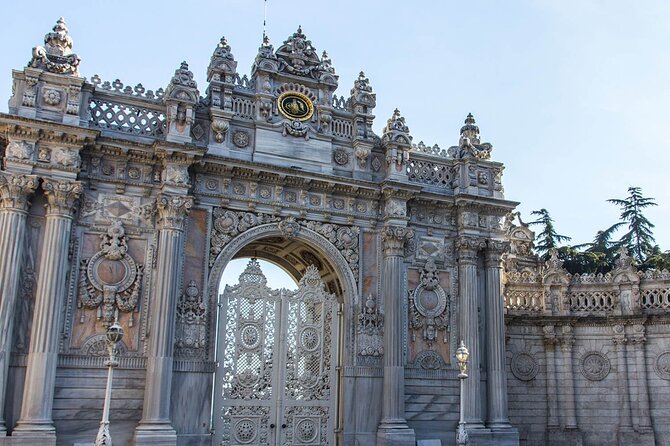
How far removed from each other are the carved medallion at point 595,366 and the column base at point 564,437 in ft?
5.41

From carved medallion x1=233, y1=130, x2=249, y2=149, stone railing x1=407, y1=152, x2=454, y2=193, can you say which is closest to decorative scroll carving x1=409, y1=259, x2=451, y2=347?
stone railing x1=407, y1=152, x2=454, y2=193

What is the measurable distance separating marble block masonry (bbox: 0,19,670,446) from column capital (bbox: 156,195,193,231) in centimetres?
3

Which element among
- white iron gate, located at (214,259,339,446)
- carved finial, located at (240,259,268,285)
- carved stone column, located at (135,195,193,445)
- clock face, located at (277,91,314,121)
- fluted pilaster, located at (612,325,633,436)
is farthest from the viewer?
fluted pilaster, located at (612,325,633,436)

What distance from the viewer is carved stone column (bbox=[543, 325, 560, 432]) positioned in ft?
70.2

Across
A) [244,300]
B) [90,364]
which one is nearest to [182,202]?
[244,300]

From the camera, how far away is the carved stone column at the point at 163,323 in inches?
594

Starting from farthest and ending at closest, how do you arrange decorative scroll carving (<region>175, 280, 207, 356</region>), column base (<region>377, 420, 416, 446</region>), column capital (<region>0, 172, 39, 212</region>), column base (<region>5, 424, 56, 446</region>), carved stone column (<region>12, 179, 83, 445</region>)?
column base (<region>377, 420, 416, 446</region>)
decorative scroll carving (<region>175, 280, 207, 356</region>)
column capital (<region>0, 172, 39, 212</region>)
carved stone column (<region>12, 179, 83, 445</region>)
column base (<region>5, 424, 56, 446</region>)

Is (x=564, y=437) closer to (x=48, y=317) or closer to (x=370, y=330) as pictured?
(x=370, y=330)

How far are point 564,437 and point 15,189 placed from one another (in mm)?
16359

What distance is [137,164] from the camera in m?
16.6

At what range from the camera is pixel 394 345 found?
58.1ft

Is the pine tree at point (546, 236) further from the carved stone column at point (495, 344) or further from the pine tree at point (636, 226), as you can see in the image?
the carved stone column at point (495, 344)

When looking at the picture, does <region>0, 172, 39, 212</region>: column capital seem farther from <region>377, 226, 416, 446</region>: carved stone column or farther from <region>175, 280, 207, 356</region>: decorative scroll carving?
<region>377, 226, 416, 446</region>: carved stone column

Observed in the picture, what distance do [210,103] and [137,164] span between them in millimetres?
2415
